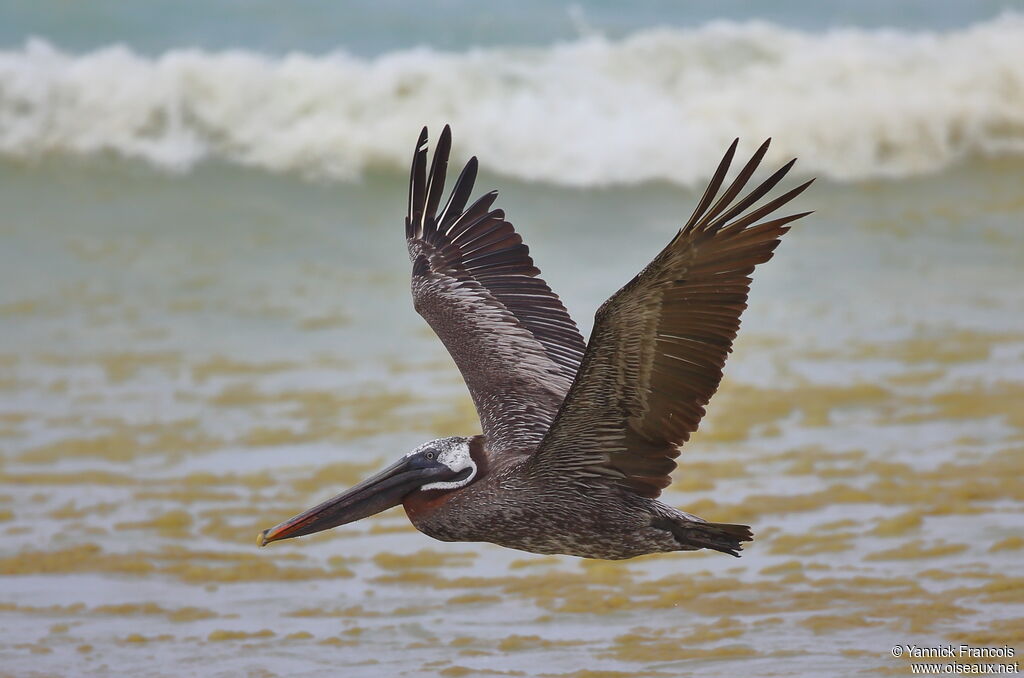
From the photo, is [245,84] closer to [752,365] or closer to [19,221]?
[19,221]

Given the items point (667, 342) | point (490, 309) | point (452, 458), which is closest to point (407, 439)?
point (490, 309)

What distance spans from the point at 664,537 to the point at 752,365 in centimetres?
526

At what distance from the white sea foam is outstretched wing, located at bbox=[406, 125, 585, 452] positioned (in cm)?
903

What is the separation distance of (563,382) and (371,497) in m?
1.02

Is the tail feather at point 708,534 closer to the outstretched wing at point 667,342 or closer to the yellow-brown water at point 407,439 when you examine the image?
the outstretched wing at point 667,342

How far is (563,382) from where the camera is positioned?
237 inches

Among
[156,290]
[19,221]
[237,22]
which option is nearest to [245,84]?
[237,22]

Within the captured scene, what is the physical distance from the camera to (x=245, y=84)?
15.9 metres

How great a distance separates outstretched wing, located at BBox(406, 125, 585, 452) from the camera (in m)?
5.84

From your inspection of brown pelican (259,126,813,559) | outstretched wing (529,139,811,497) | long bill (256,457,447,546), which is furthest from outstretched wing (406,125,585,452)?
outstretched wing (529,139,811,497)

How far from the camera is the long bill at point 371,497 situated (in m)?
5.36

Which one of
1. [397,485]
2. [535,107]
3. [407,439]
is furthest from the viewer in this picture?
[535,107]

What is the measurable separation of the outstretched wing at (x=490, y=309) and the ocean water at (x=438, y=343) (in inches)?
40.1

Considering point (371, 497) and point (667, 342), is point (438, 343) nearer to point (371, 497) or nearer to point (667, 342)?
point (371, 497)
